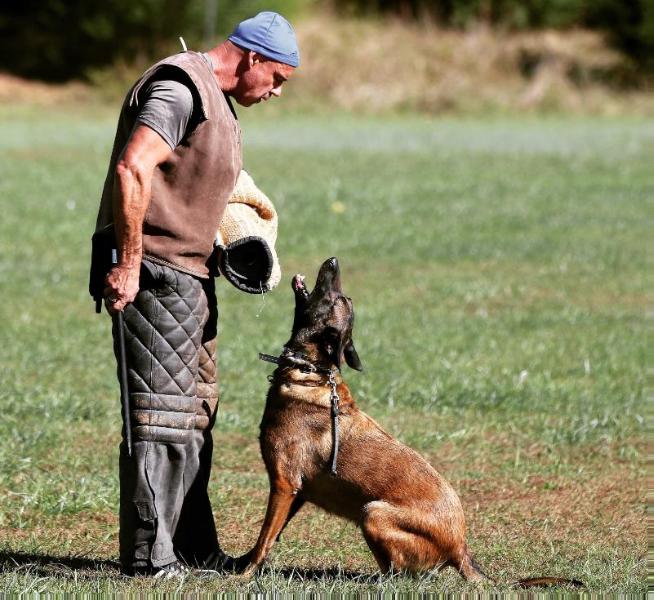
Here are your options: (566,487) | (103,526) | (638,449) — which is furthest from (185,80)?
(638,449)

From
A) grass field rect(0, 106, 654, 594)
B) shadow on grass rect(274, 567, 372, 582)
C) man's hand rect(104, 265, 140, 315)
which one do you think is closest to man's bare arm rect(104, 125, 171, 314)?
man's hand rect(104, 265, 140, 315)

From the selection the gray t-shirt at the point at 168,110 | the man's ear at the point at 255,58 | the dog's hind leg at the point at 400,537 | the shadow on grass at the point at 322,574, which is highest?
the man's ear at the point at 255,58

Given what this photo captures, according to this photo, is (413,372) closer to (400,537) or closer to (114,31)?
(400,537)

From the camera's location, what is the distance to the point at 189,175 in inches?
183

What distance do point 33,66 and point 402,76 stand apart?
44.2 ft

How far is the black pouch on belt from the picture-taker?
15.5ft

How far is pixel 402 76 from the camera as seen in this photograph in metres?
38.6

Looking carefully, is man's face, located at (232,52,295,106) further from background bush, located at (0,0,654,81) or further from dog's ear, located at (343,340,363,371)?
background bush, located at (0,0,654,81)

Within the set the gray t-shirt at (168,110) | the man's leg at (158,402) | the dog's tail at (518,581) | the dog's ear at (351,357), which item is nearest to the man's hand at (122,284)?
the man's leg at (158,402)

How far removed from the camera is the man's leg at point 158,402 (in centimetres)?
475

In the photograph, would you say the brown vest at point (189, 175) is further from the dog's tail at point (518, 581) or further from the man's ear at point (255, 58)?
the dog's tail at point (518, 581)

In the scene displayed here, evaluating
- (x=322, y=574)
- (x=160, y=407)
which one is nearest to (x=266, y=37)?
(x=160, y=407)

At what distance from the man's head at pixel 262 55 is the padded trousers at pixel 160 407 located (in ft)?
2.59

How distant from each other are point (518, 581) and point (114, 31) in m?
39.3
